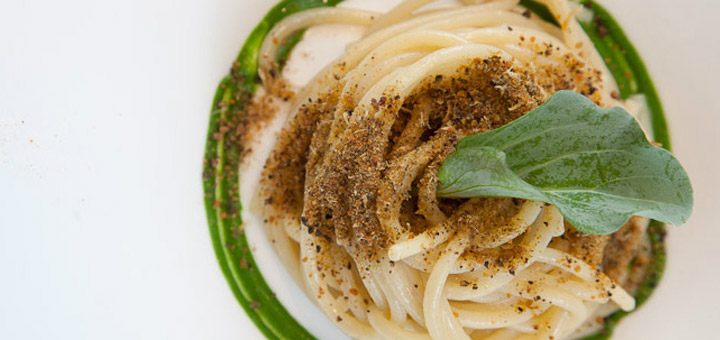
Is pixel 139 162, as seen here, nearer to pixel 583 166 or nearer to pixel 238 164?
pixel 238 164

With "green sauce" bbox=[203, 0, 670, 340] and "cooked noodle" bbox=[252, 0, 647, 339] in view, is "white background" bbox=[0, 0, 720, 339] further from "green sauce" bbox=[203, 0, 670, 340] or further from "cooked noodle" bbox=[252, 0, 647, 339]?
"cooked noodle" bbox=[252, 0, 647, 339]

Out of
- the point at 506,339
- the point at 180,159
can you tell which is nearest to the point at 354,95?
the point at 180,159

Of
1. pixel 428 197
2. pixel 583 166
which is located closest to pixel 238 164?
pixel 428 197

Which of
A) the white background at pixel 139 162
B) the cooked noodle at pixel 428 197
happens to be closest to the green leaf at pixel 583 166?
the cooked noodle at pixel 428 197

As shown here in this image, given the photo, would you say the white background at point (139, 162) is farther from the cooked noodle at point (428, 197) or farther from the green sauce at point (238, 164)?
the cooked noodle at point (428, 197)

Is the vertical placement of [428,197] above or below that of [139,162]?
below
